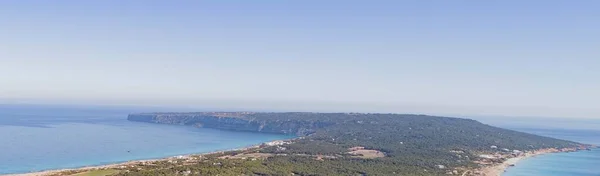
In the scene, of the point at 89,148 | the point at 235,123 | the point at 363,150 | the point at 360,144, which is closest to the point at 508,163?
the point at 363,150

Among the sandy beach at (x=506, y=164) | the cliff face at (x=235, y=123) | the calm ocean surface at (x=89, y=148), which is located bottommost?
the calm ocean surface at (x=89, y=148)

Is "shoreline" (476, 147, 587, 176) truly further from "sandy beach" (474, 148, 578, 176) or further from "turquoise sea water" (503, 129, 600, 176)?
"turquoise sea water" (503, 129, 600, 176)

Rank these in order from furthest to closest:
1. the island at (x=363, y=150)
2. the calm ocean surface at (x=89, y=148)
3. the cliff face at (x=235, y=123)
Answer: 1. the cliff face at (x=235, y=123)
2. the calm ocean surface at (x=89, y=148)
3. the island at (x=363, y=150)

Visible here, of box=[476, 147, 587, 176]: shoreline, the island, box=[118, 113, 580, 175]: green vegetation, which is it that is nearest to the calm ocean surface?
the island

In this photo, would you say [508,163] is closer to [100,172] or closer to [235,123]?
[100,172]

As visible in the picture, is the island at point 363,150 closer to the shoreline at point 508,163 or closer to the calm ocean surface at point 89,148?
the shoreline at point 508,163

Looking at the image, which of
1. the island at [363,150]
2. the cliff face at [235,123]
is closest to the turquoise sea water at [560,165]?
the island at [363,150]
